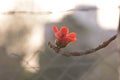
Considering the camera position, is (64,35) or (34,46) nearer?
(64,35)

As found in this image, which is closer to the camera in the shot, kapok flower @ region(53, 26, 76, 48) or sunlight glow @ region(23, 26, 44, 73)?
kapok flower @ region(53, 26, 76, 48)

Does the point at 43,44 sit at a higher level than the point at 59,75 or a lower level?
higher

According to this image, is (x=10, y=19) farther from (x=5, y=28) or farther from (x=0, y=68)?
(x=0, y=68)

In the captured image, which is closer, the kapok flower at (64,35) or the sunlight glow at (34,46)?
the kapok flower at (64,35)

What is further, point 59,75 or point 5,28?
point 5,28

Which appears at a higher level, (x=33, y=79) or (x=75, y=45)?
(x=75, y=45)

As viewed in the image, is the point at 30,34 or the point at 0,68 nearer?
the point at 0,68

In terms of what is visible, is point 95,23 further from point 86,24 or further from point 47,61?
point 47,61

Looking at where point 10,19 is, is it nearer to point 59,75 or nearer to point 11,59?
point 11,59

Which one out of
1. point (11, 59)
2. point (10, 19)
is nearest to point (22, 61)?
point (11, 59)
